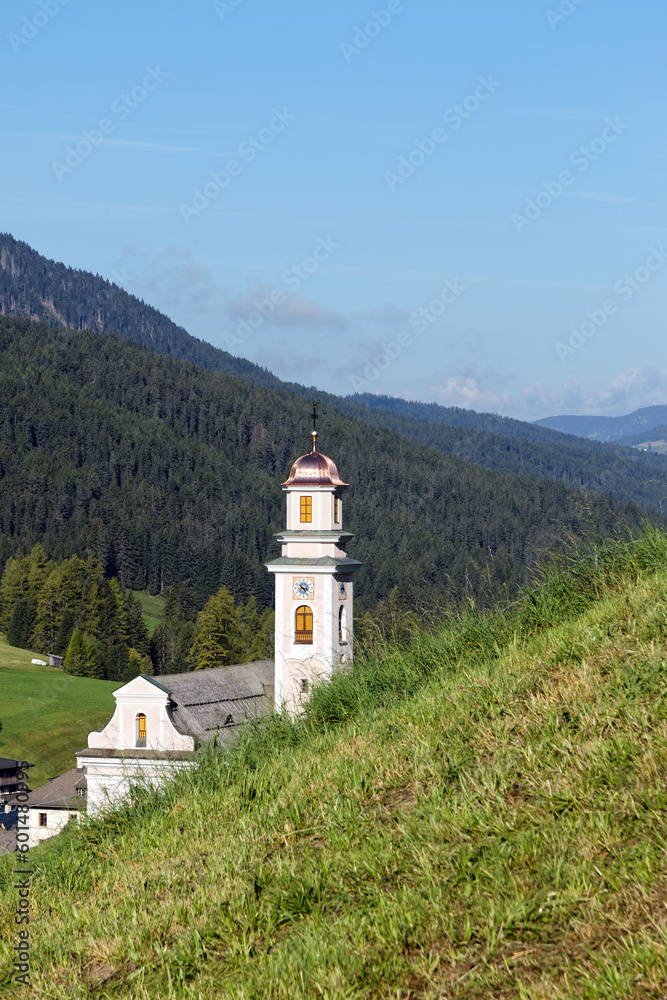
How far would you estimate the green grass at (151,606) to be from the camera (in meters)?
144

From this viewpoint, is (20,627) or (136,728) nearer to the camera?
(136,728)

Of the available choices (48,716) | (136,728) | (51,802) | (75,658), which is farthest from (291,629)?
(75,658)

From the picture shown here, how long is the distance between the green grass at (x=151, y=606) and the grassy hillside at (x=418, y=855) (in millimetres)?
133972

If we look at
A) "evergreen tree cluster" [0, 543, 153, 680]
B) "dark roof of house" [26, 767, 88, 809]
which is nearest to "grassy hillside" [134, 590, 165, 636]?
"evergreen tree cluster" [0, 543, 153, 680]

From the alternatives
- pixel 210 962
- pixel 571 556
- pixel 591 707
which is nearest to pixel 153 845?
pixel 210 962

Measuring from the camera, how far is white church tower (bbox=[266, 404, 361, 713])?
3953 cm

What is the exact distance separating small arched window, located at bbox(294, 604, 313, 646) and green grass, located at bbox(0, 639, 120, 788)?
30.2m

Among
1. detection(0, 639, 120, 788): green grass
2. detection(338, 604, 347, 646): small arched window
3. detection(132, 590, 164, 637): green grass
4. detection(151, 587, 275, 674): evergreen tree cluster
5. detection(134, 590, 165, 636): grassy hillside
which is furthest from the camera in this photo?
detection(132, 590, 164, 637): green grass

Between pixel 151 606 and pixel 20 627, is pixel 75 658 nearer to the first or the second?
pixel 20 627

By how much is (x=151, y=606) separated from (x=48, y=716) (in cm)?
7988

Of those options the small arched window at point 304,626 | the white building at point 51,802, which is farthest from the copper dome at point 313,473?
the white building at point 51,802

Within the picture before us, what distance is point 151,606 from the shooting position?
154875 millimetres

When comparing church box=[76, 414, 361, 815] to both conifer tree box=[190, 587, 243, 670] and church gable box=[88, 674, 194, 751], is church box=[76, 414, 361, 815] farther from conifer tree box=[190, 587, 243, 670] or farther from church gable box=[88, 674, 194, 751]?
conifer tree box=[190, 587, 243, 670]

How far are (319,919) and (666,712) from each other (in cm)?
254
